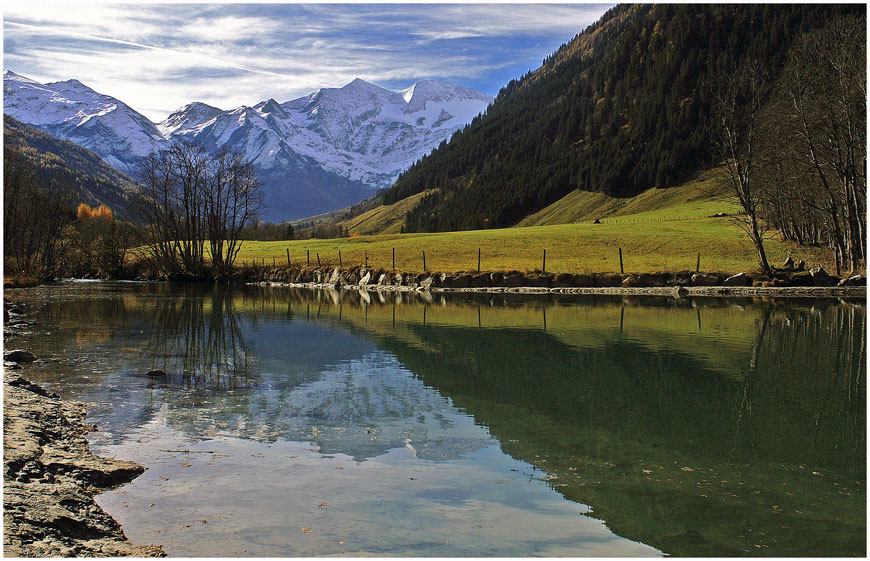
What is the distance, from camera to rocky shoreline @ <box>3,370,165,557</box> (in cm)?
652

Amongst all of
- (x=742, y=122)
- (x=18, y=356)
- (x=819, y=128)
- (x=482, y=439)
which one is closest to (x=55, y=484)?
(x=482, y=439)

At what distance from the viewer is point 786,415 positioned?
12.2m

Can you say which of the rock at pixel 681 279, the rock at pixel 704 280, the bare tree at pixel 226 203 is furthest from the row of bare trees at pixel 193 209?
the rock at pixel 704 280

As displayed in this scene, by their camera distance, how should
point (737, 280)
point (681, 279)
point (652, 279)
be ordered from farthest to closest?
point (652, 279)
point (681, 279)
point (737, 280)

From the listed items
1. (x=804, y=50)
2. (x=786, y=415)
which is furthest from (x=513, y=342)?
(x=804, y=50)

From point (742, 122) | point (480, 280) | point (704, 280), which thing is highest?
point (742, 122)

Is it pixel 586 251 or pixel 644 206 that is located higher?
pixel 644 206

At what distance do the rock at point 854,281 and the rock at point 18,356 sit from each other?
42077 millimetres

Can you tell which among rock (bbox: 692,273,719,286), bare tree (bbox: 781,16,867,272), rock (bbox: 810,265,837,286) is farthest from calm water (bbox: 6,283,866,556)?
bare tree (bbox: 781,16,867,272)

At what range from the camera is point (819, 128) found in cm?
4122

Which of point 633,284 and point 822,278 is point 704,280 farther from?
point 822,278

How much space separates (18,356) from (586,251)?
171ft

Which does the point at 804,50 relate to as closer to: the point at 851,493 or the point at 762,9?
the point at 851,493

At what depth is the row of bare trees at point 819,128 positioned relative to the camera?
39.0 meters
